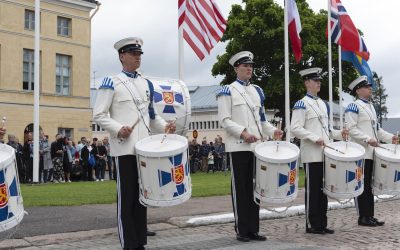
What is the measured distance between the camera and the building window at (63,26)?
128 ft

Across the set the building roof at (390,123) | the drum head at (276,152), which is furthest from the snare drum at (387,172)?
the building roof at (390,123)

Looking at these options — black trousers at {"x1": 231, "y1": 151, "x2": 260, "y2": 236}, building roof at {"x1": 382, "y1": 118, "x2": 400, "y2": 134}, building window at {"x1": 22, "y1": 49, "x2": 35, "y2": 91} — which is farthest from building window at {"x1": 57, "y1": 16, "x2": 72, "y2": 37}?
building roof at {"x1": 382, "y1": 118, "x2": 400, "y2": 134}

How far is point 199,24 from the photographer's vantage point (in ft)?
43.2

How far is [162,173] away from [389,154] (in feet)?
13.9

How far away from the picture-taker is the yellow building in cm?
3594

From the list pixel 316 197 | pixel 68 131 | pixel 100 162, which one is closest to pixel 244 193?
pixel 316 197

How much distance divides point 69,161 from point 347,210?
45.2ft

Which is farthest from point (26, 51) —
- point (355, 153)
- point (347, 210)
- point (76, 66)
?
point (355, 153)

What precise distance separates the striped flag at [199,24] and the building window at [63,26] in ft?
90.3

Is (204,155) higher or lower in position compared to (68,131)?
lower

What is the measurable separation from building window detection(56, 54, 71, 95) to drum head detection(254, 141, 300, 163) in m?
33.5

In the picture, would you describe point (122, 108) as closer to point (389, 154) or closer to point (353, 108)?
point (353, 108)

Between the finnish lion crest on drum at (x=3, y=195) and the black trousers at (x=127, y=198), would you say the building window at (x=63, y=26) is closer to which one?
the black trousers at (x=127, y=198)

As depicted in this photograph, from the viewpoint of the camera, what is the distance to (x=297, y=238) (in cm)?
789
